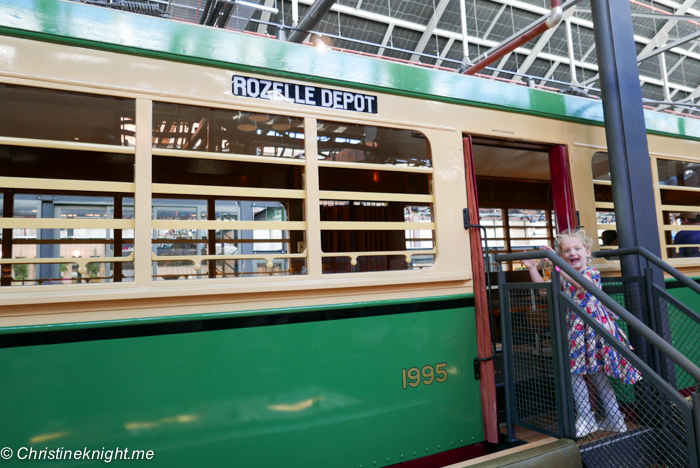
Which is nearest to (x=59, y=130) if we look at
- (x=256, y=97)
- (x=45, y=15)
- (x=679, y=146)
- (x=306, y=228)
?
(x=45, y=15)

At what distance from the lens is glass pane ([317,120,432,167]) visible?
2.43 meters

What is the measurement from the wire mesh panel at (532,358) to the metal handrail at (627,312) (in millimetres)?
167

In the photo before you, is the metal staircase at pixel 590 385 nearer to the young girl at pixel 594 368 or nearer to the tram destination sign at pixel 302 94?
the young girl at pixel 594 368

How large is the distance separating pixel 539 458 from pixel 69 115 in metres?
2.76

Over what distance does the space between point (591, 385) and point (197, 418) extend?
2066 millimetres

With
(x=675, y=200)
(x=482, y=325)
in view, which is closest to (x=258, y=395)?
(x=482, y=325)

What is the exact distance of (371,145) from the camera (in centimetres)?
258

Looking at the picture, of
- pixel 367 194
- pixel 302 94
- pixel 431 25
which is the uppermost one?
pixel 431 25

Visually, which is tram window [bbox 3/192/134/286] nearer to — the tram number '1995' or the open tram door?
the tram number '1995'

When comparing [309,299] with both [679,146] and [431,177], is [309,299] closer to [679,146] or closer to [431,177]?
[431,177]

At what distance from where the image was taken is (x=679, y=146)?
3.73 metres
